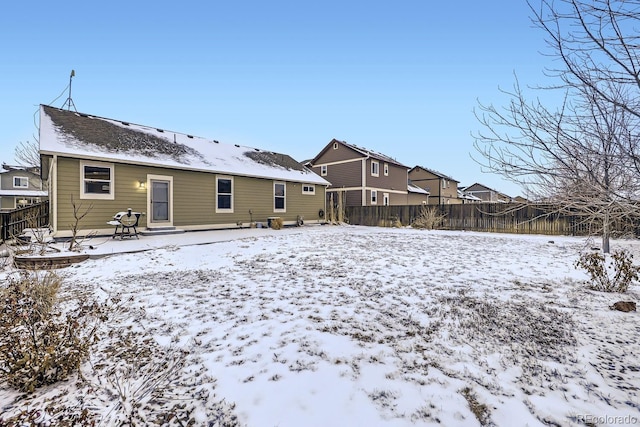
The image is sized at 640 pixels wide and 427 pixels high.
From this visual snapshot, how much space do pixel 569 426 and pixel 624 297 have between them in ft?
12.1

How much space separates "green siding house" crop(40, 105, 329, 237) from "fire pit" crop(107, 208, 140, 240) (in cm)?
33

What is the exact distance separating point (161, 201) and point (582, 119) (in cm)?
1212

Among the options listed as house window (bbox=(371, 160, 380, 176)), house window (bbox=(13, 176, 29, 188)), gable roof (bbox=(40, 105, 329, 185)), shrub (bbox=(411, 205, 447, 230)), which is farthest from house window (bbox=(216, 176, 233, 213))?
house window (bbox=(13, 176, 29, 188))

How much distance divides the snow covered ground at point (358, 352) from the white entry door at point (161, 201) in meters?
5.88

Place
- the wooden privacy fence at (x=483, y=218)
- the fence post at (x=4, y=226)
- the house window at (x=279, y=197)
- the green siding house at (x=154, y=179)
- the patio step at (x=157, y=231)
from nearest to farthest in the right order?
the green siding house at (x=154, y=179) < the fence post at (x=4, y=226) < the patio step at (x=157, y=231) < the wooden privacy fence at (x=483, y=218) < the house window at (x=279, y=197)

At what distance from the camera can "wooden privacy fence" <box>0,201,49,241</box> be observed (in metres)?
9.16

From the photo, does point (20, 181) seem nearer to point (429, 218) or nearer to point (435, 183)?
point (429, 218)

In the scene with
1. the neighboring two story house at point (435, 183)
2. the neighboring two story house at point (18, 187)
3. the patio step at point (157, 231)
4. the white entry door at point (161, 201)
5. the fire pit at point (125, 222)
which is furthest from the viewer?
the neighboring two story house at point (435, 183)

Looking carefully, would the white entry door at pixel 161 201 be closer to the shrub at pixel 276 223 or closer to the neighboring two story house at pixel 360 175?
the shrub at pixel 276 223

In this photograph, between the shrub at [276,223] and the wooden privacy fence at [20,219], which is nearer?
the wooden privacy fence at [20,219]

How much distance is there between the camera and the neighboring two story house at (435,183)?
30234 mm

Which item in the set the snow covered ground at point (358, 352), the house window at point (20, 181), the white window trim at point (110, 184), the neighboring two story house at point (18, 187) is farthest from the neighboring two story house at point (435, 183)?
the house window at point (20, 181)

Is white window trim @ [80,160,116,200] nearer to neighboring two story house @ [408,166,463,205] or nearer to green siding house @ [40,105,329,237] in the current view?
green siding house @ [40,105,329,237]

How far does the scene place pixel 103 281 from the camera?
471 centimetres
